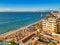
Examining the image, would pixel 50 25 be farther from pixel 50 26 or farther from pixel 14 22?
pixel 14 22

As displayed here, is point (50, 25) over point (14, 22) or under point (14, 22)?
over

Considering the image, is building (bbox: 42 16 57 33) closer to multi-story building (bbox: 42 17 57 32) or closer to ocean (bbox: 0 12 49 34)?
multi-story building (bbox: 42 17 57 32)

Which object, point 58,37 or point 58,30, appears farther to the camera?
point 58,30

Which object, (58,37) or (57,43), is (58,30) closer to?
(58,37)

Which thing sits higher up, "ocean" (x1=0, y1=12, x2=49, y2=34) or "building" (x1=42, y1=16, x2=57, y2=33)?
"building" (x1=42, y1=16, x2=57, y2=33)

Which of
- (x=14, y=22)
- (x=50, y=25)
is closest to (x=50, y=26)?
(x=50, y=25)

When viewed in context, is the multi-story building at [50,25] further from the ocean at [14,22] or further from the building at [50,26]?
the ocean at [14,22]

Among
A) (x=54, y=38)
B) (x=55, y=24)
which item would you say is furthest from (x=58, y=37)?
(x=55, y=24)

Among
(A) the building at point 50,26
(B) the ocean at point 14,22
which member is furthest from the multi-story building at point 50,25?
(B) the ocean at point 14,22

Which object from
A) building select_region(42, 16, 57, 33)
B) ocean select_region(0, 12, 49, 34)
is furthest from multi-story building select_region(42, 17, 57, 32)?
ocean select_region(0, 12, 49, 34)

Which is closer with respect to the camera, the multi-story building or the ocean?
the multi-story building

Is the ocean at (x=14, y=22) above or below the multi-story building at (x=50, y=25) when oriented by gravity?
below
